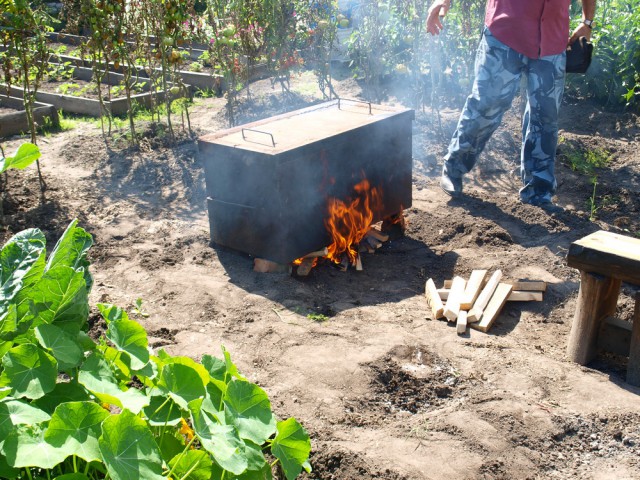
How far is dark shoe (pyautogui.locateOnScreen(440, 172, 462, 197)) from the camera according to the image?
6.66 metres

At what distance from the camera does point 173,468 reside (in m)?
2.06

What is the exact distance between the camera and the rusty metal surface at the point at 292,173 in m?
5.00

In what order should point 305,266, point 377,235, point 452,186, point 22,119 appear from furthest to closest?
point 22,119 < point 452,186 < point 377,235 < point 305,266

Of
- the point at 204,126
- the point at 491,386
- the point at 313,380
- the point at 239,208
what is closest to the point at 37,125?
the point at 204,126

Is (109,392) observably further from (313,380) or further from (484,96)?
(484,96)

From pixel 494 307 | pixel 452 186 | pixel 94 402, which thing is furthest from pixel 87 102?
pixel 94 402

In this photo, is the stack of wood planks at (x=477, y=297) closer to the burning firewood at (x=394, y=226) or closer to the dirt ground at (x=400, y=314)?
the dirt ground at (x=400, y=314)

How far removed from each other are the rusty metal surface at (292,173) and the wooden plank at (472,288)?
1.03 meters

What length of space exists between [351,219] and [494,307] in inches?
53.0

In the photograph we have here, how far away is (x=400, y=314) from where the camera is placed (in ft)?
15.7

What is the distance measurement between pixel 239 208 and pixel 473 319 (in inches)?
70.9

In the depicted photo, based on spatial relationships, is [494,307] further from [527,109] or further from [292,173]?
[527,109]

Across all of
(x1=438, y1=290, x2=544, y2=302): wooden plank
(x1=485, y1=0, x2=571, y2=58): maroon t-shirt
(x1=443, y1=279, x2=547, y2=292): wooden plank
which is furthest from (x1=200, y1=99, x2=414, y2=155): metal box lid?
(x1=443, y1=279, x2=547, y2=292): wooden plank

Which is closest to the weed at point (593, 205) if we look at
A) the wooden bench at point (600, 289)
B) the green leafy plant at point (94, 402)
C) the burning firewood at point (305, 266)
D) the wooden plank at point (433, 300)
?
the wooden plank at point (433, 300)
